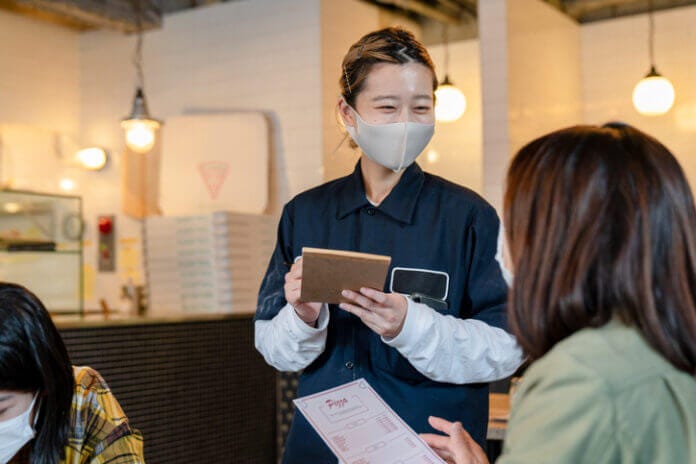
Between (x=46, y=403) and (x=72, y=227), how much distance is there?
182 inches

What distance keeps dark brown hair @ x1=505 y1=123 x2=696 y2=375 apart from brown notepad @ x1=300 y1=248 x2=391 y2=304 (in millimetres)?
502

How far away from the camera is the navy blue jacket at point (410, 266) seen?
1772mm

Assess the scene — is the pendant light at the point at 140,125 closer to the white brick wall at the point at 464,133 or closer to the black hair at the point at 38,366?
the white brick wall at the point at 464,133

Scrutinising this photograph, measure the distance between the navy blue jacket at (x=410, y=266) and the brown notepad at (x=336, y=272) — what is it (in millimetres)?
254

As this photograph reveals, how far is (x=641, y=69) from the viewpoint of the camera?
21.2 feet

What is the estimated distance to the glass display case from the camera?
5297 millimetres

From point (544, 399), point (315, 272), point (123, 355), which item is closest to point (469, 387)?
point (315, 272)

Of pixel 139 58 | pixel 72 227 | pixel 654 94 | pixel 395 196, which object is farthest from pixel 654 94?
pixel 395 196

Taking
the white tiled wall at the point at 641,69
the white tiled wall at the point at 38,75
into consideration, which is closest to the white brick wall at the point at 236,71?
the white tiled wall at the point at 38,75

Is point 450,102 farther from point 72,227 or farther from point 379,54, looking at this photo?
point 379,54

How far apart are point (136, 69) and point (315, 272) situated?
571 cm

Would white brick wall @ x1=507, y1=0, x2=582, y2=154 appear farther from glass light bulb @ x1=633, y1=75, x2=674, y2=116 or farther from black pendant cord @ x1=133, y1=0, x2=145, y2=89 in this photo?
black pendant cord @ x1=133, y1=0, x2=145, y2=89

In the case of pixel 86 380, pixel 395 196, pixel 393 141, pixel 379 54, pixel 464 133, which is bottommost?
pixel 86 380

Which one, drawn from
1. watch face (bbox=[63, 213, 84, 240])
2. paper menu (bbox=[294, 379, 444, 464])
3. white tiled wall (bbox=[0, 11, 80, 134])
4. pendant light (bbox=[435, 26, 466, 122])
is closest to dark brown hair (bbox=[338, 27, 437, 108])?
paper menu (bbox=[294, 379, 444, 464])
